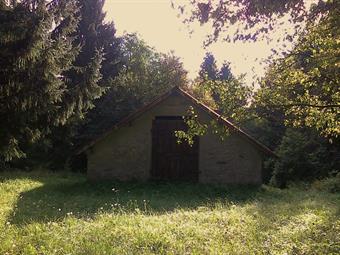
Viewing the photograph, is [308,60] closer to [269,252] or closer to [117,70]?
[269,252]

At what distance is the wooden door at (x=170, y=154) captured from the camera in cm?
1847

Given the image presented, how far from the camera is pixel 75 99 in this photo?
15305 millimetres

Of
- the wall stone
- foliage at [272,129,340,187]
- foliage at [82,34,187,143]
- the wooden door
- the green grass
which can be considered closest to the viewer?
the green grass

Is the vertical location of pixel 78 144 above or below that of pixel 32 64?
A: below

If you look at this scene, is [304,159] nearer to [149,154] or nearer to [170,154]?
[170,154]

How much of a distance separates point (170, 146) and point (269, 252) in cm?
1163

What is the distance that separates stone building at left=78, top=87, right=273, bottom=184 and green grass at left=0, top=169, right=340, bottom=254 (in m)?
1.73

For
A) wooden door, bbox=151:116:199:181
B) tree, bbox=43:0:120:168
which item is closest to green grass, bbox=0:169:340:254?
wooden door, bbox=151:116:199:181

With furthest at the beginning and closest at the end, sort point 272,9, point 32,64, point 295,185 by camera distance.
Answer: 1. point 295,185
2. point 32,64
3. point 272,9

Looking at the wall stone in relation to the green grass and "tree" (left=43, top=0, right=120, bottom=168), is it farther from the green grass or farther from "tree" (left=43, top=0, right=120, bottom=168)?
"tree" (left=43, top=0, right=120, bottom=168)

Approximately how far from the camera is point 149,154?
1853cm

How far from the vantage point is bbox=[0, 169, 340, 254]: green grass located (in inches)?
296

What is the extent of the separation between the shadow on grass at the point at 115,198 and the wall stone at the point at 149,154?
62 centimetres

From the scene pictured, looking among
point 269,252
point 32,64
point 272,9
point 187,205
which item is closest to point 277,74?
point 272,9
